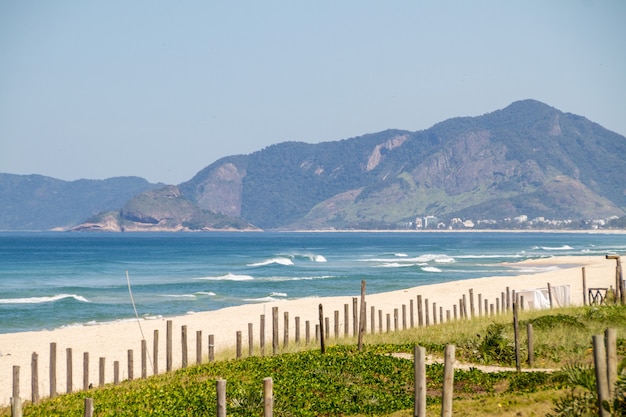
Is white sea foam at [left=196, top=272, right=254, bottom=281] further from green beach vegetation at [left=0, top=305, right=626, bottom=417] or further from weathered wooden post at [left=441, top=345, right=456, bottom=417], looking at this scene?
weathered wooden post at [left=441, top=345, right=456, bottom=417]

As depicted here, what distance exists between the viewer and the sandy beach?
32031mm

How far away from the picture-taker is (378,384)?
20.6 metres

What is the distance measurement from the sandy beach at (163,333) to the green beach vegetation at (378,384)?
528 centimetres

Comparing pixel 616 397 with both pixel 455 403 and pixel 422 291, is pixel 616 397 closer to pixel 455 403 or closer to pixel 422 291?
pixel 455 403

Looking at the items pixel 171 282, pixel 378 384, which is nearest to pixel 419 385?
pixel 378 384

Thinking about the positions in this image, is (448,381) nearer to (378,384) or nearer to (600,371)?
(600,371)

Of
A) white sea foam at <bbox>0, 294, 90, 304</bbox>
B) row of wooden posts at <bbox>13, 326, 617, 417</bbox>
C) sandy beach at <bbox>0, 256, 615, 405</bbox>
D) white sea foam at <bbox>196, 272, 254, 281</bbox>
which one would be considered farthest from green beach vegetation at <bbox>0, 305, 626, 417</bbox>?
white sea foam at <bbox>196, 272, 254, 281</bbox>

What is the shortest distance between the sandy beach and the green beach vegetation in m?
5.28

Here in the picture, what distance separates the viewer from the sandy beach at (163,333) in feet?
105

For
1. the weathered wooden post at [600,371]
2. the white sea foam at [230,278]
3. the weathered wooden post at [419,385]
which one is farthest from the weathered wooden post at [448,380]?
the white sea foam at [230,278]

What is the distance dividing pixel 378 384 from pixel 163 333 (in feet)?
80.9

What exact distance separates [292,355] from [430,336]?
7163 millimetres

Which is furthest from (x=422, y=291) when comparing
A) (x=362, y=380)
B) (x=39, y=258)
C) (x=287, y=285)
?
(x=39, y=258)

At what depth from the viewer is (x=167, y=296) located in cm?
6700
